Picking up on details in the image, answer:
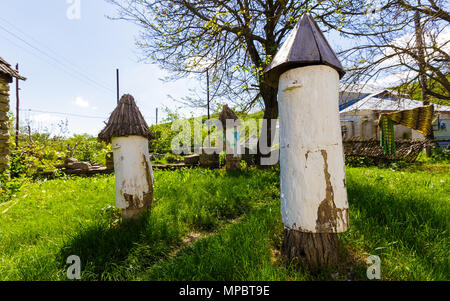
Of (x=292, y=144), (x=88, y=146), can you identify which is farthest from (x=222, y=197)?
(x=88, y=146)

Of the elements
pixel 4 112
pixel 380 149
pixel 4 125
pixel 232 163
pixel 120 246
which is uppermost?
pixel 4 112

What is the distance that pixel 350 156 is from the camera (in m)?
8.90

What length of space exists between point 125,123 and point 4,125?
15.3ft

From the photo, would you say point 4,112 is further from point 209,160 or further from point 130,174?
point 209,160

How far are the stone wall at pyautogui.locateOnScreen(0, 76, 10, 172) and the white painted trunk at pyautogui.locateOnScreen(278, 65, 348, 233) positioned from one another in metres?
6.78

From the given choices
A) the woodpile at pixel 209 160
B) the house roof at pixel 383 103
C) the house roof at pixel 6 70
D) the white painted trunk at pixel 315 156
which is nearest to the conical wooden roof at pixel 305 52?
the white painted trunk at pixel 315 156

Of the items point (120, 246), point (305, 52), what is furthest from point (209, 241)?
point (305, 52)

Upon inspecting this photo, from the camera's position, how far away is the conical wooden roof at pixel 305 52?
1640 millimetres

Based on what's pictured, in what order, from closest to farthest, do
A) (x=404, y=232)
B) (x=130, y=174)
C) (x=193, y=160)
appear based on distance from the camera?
(x=404, y=232) → (x=130, y=174) → (x=193, y=160)

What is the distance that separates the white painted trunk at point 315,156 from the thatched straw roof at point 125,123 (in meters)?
2.02

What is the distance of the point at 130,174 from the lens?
9.06 ft

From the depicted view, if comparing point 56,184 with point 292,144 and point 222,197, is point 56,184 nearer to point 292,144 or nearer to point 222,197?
point 222,197

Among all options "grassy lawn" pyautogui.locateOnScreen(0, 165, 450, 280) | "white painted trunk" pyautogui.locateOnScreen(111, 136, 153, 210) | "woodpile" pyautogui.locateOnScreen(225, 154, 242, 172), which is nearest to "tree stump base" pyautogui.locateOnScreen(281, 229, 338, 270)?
"grassy lawn" pyautogui.locateOnScreen(0, 165, 450, 280)

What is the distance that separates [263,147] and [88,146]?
33.8 feet
